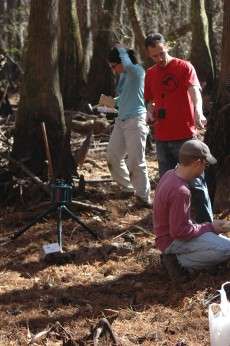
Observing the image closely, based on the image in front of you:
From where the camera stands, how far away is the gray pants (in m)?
5.22

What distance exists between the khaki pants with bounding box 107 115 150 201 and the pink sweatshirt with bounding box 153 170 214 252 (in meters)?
2.25

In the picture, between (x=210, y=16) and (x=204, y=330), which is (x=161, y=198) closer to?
(x=204, y=330)

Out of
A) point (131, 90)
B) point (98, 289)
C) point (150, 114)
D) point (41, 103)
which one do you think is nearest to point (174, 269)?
point (98, 289)

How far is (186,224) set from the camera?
5.17 m

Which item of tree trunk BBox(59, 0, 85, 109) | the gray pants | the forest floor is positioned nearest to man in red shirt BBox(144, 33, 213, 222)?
the forest floor

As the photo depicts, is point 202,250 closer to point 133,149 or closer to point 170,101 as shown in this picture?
point 170,101

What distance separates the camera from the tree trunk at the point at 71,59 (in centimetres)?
1468

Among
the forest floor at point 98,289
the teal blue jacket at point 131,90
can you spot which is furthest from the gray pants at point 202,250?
the teal blue jacket at point 131,90

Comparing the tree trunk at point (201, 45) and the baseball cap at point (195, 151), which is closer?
the baseball cap at point (195, 151)

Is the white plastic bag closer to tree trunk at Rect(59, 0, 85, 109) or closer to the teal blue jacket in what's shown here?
the teal blue jacket

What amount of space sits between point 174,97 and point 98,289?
6.99ft

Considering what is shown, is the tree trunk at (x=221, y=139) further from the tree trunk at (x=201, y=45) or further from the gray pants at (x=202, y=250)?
the tree trunk at (x=201, y=45)

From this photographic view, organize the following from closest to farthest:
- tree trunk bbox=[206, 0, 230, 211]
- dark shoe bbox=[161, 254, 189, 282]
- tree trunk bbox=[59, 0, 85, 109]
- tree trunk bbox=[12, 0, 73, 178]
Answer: dark shoe bbox=[161, 254, 189, 282] → tree trunk bbox=[206, 0, 230, 211] → tree trunk bbox=[12, 0, 73, 178] → tree trunk bbox=[59, 0, 85, 109]

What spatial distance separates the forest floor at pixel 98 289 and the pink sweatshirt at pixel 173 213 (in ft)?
1.19
